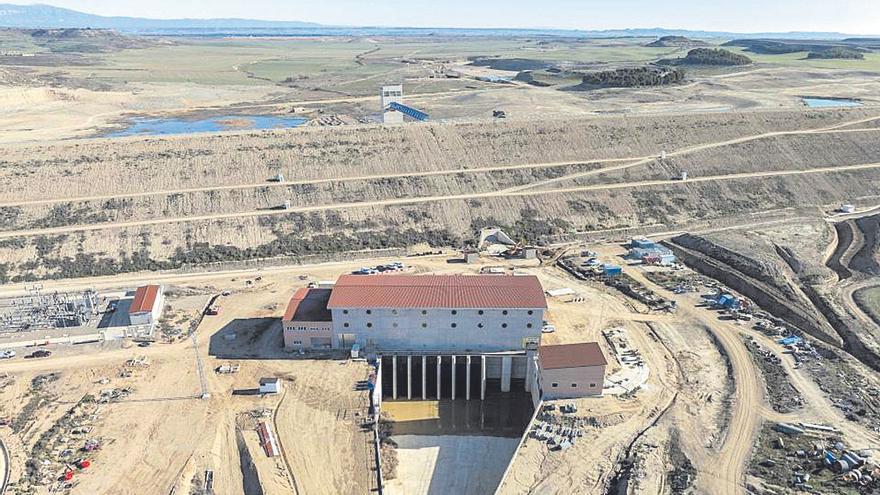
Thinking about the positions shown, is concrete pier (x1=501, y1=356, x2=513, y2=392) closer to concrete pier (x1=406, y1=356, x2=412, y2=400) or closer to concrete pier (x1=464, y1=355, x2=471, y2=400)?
concrete pier (x1=464, y1=355, x2=471, y2=400)

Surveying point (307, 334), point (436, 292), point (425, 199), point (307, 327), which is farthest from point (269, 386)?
point (425, 199)

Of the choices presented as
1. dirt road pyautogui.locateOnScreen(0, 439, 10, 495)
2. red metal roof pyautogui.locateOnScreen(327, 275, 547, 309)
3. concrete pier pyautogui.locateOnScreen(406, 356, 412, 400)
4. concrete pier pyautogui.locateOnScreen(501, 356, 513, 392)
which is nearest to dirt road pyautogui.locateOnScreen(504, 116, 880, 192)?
red metal roof pyautogui.locateOnScreen(327, 275, 547, 309)

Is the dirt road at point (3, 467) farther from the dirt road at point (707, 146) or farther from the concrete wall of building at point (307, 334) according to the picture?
the dirt road at point (707, 146)

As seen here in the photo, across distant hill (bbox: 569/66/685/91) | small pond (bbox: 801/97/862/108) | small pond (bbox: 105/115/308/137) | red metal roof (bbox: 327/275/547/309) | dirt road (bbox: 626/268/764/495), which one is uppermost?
distant hill (bbox: 569/66/685/91)

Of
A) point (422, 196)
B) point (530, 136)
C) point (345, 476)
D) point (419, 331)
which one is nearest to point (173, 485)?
point (345, 476)

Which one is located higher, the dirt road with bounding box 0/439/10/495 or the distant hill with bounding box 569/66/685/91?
the distant hill with bounding box 569/66/685/91
